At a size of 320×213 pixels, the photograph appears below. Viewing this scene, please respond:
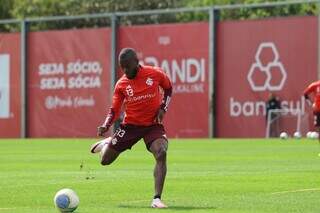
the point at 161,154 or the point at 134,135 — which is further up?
the point at 134,135

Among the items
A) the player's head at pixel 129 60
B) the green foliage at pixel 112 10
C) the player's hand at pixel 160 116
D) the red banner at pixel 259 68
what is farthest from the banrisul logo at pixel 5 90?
the player's head at pixel 129 60

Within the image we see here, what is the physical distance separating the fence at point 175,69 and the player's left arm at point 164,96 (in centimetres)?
3679

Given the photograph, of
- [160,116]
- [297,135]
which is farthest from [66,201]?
[297,135]

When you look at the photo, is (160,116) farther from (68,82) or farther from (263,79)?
(68,82)

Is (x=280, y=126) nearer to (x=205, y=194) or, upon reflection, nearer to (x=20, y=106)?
(x=20, y=106)

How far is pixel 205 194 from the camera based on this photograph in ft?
57.1

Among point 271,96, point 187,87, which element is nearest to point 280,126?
point 271,96

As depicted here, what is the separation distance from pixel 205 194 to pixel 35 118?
45670 mm

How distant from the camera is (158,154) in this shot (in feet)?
49.8

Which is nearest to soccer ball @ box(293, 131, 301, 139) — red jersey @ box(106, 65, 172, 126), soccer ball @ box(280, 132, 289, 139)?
soccer ball @ box(280, 132, 289, 139)

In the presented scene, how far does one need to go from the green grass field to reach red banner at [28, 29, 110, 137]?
27.6m

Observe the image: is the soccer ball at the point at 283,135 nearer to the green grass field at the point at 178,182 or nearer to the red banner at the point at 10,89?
the green grass field at the point at 178,182

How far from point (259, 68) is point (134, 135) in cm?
3844

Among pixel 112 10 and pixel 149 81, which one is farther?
pixel 112 10
